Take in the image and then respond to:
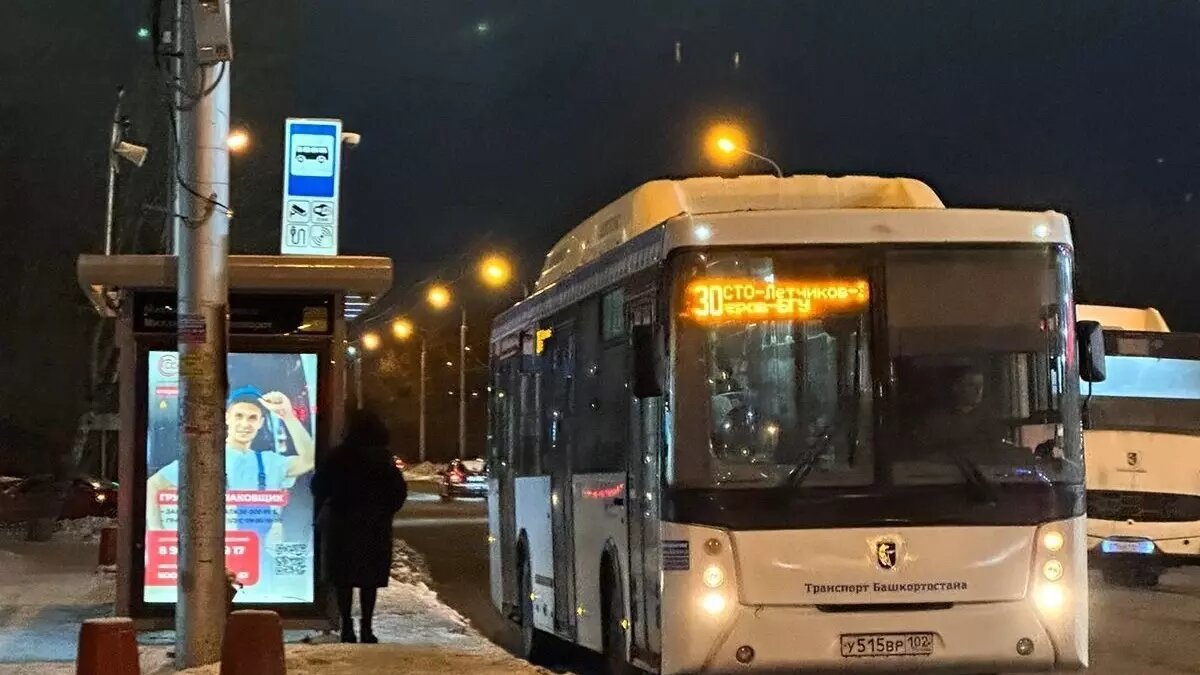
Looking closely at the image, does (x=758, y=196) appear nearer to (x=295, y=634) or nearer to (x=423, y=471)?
(x=295, y=634)

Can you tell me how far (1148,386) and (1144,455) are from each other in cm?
99

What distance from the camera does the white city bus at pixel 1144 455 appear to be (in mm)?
20328

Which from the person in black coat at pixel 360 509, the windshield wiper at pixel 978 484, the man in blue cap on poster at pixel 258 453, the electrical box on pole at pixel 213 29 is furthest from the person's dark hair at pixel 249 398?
the windshield wiper at pixel 978 484

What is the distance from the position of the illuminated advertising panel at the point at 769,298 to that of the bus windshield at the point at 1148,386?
41.6ft

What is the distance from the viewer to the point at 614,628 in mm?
10633

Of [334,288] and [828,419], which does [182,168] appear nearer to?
Result: [334,288]

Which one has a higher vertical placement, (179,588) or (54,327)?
(54,327)

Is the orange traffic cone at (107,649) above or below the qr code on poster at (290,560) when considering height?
below

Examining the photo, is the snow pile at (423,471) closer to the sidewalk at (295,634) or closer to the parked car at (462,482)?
the parked car at (462,482)

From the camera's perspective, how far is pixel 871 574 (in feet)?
29.2

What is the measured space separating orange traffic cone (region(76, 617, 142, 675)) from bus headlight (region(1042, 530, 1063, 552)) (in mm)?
5189

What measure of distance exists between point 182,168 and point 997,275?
5447 mm

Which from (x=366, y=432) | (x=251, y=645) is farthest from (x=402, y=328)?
(x=251, y=645)

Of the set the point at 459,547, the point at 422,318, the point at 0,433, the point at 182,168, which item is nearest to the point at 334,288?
the point at 182,168
